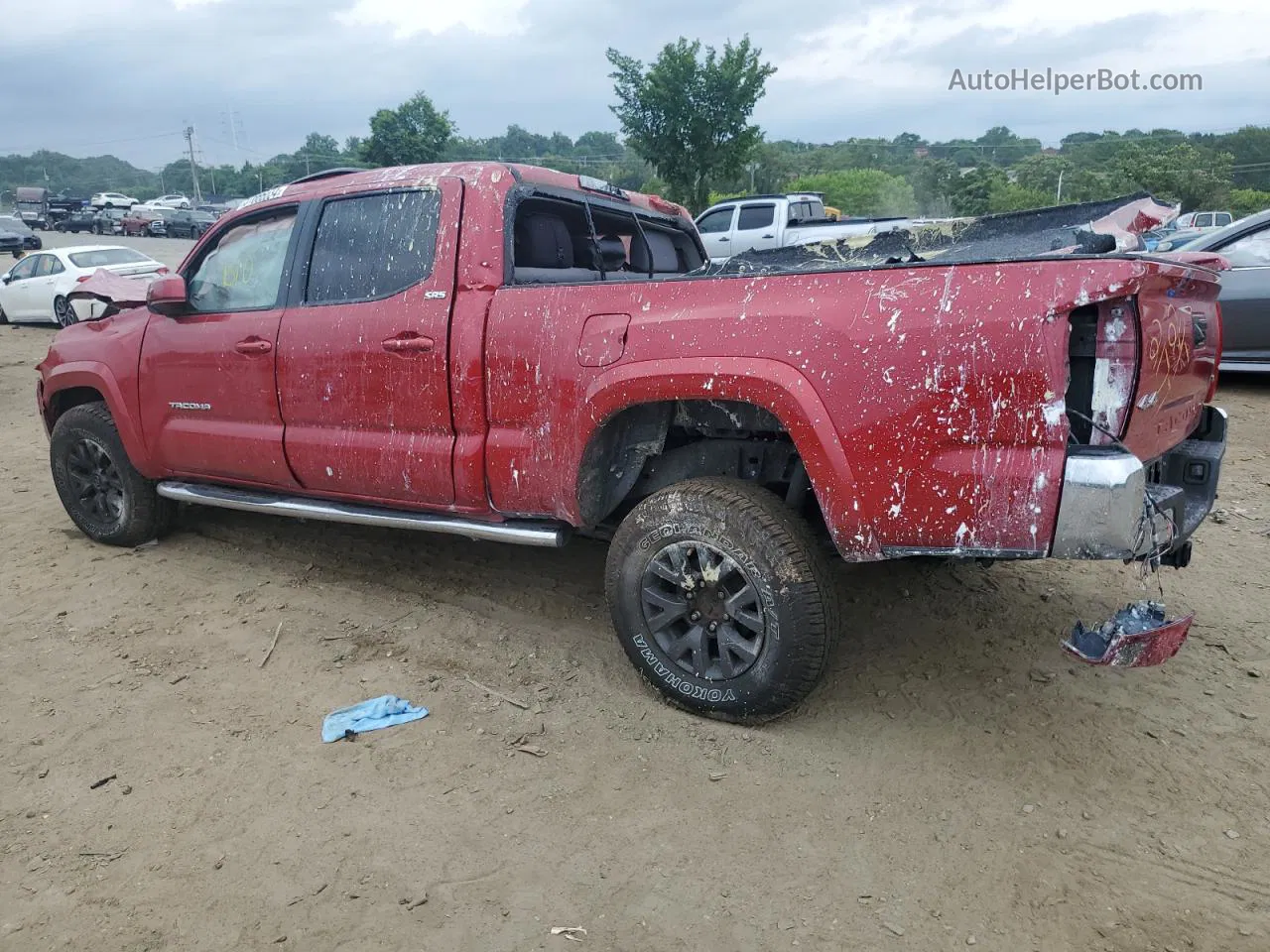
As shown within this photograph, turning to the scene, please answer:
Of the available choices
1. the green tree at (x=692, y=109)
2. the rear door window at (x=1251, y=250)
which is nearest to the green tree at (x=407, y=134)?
the green tree at (x=692, y=109)

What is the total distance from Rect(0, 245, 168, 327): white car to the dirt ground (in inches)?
493

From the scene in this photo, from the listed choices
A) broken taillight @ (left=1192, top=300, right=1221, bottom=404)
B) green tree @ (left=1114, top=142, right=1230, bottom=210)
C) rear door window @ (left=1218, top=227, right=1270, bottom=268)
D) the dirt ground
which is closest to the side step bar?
the dirt ground

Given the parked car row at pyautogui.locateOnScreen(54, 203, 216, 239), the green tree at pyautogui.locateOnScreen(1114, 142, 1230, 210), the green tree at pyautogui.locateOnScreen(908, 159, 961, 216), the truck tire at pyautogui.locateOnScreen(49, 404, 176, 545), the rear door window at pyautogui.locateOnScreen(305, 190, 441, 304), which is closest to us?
the rear door window at pyautogui.locateOnScreen(305, 190, 441, 304)

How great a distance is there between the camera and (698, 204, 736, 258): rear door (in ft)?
51.0

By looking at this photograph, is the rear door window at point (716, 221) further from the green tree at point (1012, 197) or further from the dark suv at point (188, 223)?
the green tree at point (1012, 197)

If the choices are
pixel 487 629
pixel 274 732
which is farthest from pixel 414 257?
pixel 274 732

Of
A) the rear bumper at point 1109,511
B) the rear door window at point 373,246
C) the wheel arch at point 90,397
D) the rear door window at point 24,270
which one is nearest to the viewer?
the rear bumper at point 1109,511

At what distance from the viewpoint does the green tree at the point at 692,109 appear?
24578 millimetres

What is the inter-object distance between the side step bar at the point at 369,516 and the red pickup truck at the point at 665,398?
2 centimetres

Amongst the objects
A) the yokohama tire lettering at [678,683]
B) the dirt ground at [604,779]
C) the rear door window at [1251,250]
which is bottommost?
the dirt ground at [604,779]

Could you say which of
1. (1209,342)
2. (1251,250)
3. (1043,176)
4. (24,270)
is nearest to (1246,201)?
(1043,176)

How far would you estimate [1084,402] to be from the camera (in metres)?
2.28

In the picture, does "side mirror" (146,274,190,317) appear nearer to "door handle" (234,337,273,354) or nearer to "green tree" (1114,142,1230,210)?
"door handle" (234,337,273,354)

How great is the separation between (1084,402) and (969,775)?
119cm
